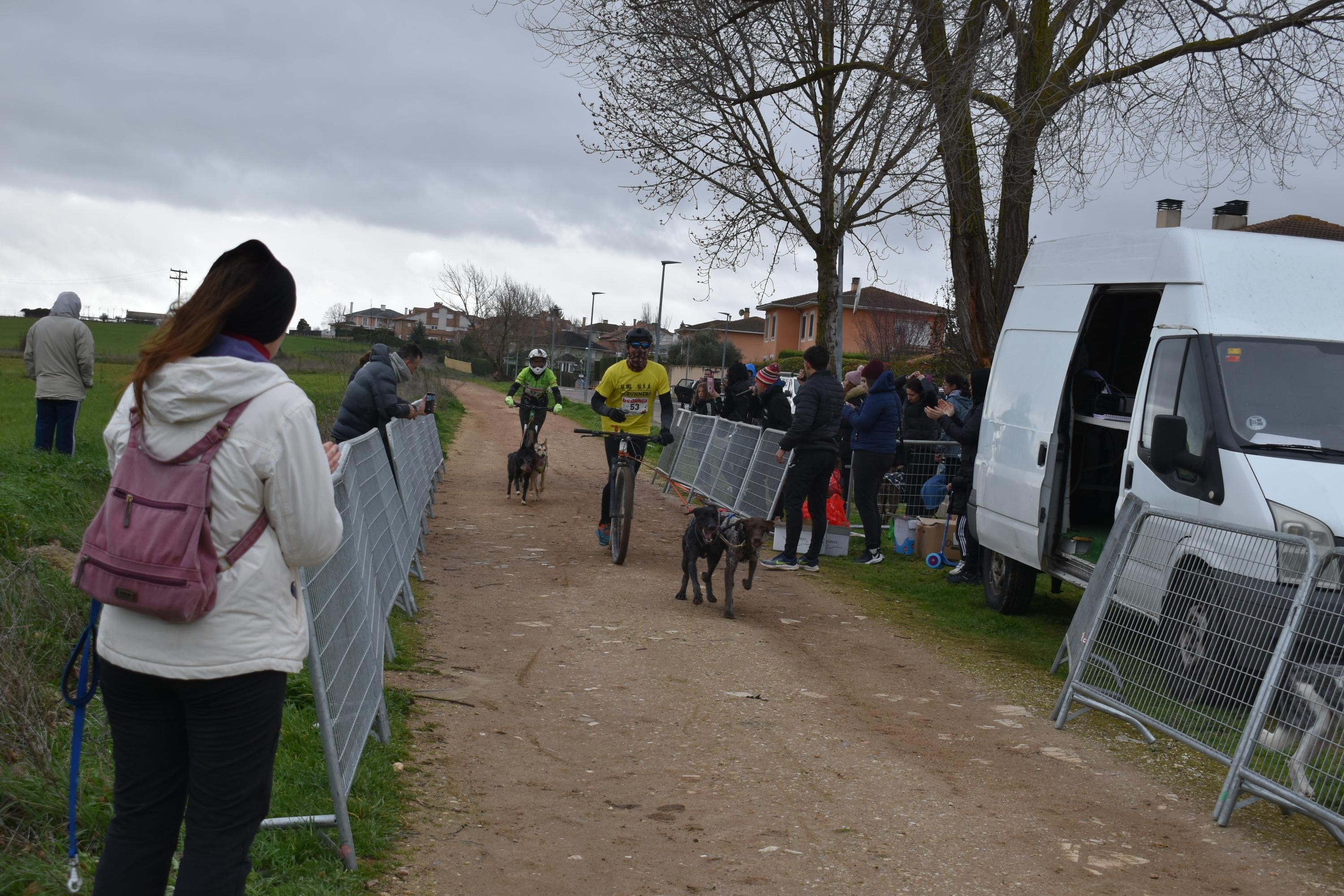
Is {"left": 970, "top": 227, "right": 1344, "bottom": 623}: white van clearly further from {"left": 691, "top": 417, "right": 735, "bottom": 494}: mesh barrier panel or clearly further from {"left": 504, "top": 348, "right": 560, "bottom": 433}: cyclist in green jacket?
{"left": 504, "top": 348, "right": 560, "bottom": 433}: cyclist in green jacket

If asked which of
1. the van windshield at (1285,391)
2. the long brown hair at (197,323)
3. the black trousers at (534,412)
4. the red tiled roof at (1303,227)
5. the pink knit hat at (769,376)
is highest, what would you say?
the red tiled roof at (1303,227)

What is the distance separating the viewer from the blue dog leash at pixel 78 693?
10.5ft

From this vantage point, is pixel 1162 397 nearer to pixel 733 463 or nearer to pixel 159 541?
pixel 159 541

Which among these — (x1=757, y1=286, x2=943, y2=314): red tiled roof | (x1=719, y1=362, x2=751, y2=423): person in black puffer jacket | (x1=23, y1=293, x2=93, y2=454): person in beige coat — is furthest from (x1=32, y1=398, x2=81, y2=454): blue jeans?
(x1=757, y1=286, x2=943, y2=314): red tiled roof

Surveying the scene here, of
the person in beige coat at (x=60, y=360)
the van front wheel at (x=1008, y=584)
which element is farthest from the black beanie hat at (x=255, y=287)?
the person in beige coat at (x=60, y=360)

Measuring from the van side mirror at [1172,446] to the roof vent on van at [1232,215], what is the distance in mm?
5620

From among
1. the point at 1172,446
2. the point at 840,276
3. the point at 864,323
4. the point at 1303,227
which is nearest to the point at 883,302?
the point at 864,323

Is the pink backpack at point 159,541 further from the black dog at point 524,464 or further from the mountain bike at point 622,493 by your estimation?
the black dog at point 524,464

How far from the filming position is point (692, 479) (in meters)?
17.4

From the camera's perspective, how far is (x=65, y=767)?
459cm

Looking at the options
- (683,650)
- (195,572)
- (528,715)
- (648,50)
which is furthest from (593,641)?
(648,50)

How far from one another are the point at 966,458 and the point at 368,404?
5.86 metres

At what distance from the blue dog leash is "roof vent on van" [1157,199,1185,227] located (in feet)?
41.5

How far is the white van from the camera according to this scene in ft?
21.4
